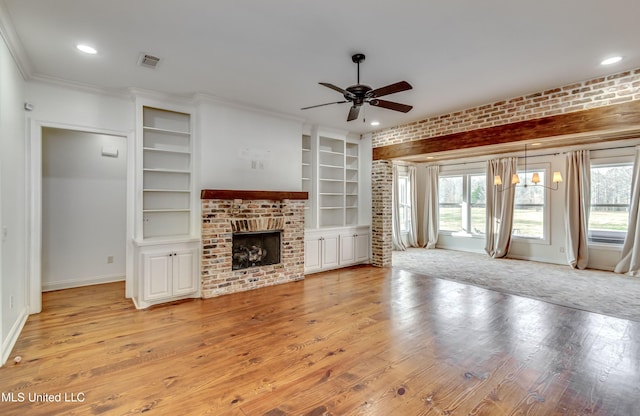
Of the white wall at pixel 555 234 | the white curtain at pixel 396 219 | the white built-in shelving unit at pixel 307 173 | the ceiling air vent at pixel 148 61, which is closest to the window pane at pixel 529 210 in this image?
the white wall at pixel 555 234

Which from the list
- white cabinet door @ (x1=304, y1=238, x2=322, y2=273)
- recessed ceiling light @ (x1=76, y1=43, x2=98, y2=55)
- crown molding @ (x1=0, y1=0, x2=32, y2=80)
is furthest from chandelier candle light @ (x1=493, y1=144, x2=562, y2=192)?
crown molding @ (x1=0, y1=0, x2=32, y2=80)

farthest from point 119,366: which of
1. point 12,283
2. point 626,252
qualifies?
point 626,252

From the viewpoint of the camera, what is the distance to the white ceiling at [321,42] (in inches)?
96.3

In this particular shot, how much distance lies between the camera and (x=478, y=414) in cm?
202

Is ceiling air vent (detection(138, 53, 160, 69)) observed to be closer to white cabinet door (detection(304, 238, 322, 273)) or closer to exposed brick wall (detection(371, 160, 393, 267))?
white cabinet door (detection(304, 238, 322, 273))

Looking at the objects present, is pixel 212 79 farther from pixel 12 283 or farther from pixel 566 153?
pixel 566 153

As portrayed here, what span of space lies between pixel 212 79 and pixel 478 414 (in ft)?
14.2

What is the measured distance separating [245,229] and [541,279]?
5.42 metres

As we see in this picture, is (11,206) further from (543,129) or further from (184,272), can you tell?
(543,129)

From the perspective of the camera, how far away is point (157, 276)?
13.5 ft

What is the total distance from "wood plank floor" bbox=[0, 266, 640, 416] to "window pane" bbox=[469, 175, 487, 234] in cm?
449

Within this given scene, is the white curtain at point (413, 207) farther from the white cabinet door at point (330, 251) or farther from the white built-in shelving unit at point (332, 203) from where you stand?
the white cabinet door at point (330, 251)

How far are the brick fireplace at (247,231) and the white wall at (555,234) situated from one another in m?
5.52

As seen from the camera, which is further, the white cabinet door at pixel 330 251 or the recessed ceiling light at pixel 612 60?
the white cabinet door at pixel 330 251
